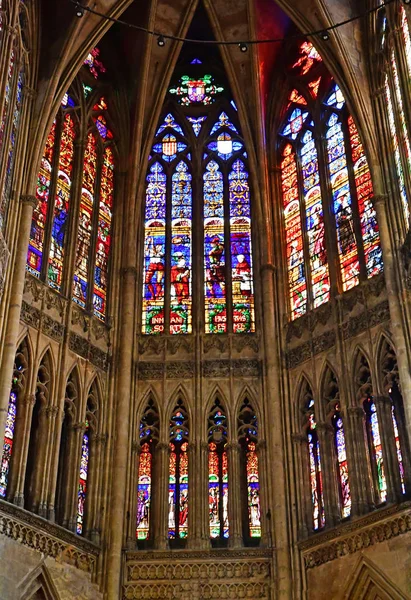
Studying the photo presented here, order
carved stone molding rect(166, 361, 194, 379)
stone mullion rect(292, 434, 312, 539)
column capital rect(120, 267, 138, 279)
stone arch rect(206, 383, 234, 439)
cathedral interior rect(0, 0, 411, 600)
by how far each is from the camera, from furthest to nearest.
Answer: column capital rect(120, 267, 138, 279)
carved stone molding rect(166, 361, 194, 379)
stone arch rect(206, 383, 234, 439)
stone mullion rect(292, 434, 312, 539)
cathedral interior rect(0, 0, 411, 600)

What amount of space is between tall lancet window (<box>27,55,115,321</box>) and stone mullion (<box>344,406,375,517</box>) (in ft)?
19.9

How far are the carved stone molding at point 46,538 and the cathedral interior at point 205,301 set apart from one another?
35 millimetres

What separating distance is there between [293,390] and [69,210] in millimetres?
6451

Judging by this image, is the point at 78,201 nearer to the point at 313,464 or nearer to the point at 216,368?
the point at 216,368

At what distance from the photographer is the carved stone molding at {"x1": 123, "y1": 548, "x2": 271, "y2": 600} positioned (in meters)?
18.7

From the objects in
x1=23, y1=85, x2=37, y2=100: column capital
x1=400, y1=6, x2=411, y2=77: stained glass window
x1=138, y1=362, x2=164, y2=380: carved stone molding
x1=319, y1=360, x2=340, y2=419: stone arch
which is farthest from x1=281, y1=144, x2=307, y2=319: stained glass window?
x1=23, y1=85, x2=37, y2=100: column capital

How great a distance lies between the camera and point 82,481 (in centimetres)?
1961

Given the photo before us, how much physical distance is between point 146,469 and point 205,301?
4.21 meters

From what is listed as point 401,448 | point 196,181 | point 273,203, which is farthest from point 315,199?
point 401,448

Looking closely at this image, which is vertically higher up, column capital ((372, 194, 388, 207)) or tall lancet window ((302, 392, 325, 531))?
column capital ((372, 194, 388, 207))

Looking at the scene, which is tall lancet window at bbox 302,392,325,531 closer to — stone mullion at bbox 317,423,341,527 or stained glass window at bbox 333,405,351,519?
stone mullion at bbox 317,423,341,527

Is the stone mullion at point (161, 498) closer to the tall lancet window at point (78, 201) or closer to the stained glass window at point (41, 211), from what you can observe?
the tall lancet window at point (78, 201)

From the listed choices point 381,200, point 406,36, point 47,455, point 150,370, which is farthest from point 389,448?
point 406,36

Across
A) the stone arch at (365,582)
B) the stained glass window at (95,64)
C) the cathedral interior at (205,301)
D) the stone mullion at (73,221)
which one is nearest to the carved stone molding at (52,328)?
the cathedral interior at (205,301)
